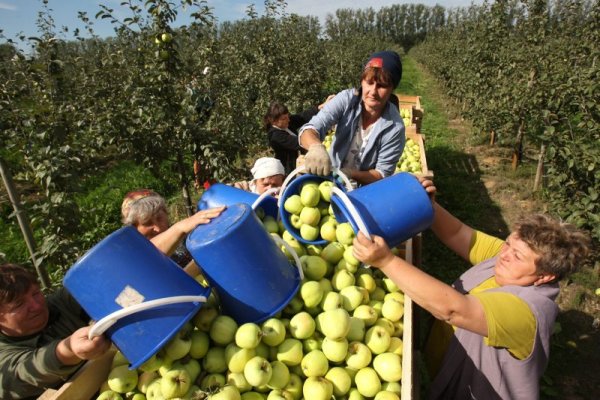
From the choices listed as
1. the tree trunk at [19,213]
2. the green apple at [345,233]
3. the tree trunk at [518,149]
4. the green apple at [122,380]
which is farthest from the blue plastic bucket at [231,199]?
the tree trunk at [518,149]

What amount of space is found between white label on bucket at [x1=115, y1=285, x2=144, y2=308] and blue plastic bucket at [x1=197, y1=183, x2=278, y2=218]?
2.85 ft

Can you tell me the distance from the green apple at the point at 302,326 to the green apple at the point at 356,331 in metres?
0.17

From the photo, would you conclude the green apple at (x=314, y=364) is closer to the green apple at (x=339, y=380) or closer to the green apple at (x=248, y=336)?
the green apple at (x=339, y=380)

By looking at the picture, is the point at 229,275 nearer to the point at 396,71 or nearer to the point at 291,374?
the point at 291,374

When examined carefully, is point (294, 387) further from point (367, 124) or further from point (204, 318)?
point (367, 124)

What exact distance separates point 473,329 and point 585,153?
3.54 meters

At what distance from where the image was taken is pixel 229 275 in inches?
56.7

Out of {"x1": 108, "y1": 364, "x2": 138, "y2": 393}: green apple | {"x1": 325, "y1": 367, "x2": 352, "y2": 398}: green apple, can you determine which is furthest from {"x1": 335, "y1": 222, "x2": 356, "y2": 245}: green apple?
{"x1": 108, "y1": 364, "x2": 138, "y2": 393}: green apple

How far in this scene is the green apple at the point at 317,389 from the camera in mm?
1404

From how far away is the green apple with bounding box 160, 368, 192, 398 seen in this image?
1.30 metres

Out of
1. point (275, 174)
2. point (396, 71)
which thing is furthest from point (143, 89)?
point (396, 71)

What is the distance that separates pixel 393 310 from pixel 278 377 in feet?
2.01

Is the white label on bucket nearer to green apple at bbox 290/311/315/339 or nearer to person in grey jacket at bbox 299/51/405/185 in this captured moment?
green apple at bbox 290/311/315/339

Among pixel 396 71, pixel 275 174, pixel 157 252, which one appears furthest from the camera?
pixel 275 174
